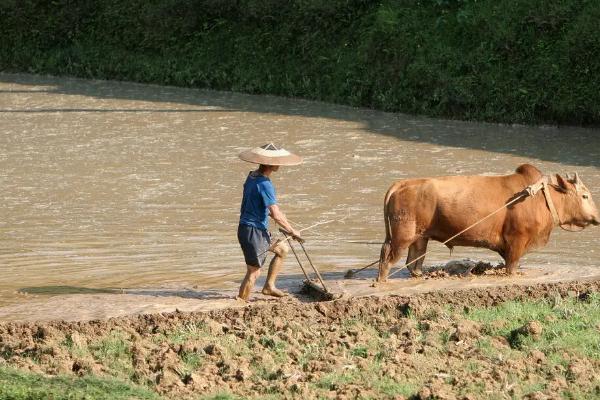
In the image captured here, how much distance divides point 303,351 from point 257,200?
1.89m

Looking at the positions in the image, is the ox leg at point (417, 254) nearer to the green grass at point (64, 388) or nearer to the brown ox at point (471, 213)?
the brown ox at point (471, 213)

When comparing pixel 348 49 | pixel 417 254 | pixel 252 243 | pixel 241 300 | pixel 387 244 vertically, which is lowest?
pixel 241 300

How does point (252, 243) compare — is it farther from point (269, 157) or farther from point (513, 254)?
point (513, 254)

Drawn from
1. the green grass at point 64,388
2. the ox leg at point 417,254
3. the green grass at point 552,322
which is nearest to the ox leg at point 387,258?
the ox leg at point 417,254

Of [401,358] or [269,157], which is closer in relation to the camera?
[401,358]

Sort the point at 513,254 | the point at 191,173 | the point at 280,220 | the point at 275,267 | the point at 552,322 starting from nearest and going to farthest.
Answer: the point at 552,322
the point at 280,220
the point at 275,267
the point at 513,254
the point at 191,173

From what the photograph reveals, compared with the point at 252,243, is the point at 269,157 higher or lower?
higher

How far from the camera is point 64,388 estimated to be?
8023 mm

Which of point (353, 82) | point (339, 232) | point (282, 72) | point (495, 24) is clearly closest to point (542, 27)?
point (495, 24)

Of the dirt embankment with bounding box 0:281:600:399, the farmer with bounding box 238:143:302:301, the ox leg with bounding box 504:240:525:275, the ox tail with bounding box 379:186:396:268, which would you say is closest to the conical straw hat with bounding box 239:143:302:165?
the farmer with bounding box 238:143:302:301

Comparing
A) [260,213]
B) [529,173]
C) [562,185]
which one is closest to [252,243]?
[260,213]

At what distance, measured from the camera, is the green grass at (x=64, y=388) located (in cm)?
783

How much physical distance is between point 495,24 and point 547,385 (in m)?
15.9

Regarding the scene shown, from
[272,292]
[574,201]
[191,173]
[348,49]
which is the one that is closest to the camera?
[272,292]
